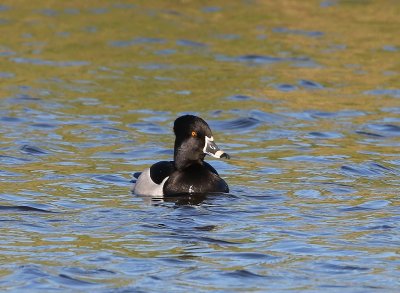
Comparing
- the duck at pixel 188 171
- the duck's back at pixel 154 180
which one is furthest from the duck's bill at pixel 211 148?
the duck's back at pixel 154 180

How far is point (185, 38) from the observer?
27.4 metres

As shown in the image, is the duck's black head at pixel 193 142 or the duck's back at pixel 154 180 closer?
the duck's back at pixel 154 180

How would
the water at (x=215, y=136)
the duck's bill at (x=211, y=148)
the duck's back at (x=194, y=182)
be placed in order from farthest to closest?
the duck's bill at (x=211, y=148) < the duck's back at (x=194, y=182) < the water at (x=215, y=136)

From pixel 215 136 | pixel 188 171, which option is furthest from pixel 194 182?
pixel 215 136

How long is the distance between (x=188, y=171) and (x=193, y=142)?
0.39m

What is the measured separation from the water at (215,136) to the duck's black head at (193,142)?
2.54 ft

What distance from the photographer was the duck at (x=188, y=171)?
48.7 ft

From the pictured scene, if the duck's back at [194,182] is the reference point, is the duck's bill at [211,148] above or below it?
above

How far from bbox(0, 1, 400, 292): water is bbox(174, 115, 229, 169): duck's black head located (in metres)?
0.77

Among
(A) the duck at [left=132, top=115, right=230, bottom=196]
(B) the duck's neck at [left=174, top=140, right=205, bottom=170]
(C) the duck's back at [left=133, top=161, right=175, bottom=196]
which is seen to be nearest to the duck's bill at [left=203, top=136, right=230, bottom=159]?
(A) the duck at [left=132, top=115, right=230, bottom=196]

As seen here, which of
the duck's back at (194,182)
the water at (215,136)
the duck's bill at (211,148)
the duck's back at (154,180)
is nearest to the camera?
the water at (215,136)

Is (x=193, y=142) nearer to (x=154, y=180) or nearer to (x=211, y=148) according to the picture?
(x=211, y=148)

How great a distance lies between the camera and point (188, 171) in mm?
15188

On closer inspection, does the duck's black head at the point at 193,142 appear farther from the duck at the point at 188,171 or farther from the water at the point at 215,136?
the water at the point at 215,136
